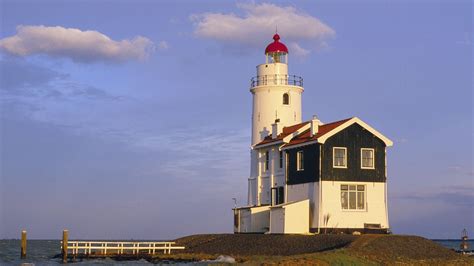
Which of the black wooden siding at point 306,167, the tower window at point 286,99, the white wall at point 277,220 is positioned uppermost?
the tower window at point 286,99

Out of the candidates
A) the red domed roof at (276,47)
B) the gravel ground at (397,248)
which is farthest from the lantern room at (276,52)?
the gravel ground at (397,248)

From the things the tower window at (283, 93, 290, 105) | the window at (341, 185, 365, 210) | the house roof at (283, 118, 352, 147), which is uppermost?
the tower window at (283, 93, 290, 105)

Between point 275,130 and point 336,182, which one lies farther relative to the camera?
point 275,130

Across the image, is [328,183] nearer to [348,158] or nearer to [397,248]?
[348,158]

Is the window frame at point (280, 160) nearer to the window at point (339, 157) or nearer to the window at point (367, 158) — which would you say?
the window at point (339, 157)

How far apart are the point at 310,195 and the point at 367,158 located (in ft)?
13.2

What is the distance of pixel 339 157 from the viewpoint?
1738 inches

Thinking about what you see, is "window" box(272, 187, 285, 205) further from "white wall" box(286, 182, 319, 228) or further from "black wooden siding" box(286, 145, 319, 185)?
"black wooden siding" box(286, 145, 319, 185)

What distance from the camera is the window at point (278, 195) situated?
48.0 m

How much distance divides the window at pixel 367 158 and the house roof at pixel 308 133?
1.14m

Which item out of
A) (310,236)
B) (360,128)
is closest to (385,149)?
(360,128)

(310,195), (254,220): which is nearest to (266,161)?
(254,220)

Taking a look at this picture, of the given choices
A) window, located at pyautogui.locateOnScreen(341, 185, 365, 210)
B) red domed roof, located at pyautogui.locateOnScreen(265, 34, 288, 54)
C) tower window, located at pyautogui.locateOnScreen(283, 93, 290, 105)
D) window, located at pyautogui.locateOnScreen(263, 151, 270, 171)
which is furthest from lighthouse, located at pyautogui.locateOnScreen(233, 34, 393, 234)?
red domed roof, located at pyautogui.locateOnScreen(265, 34, 288, 54)

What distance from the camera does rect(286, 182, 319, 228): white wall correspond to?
4353 cm
